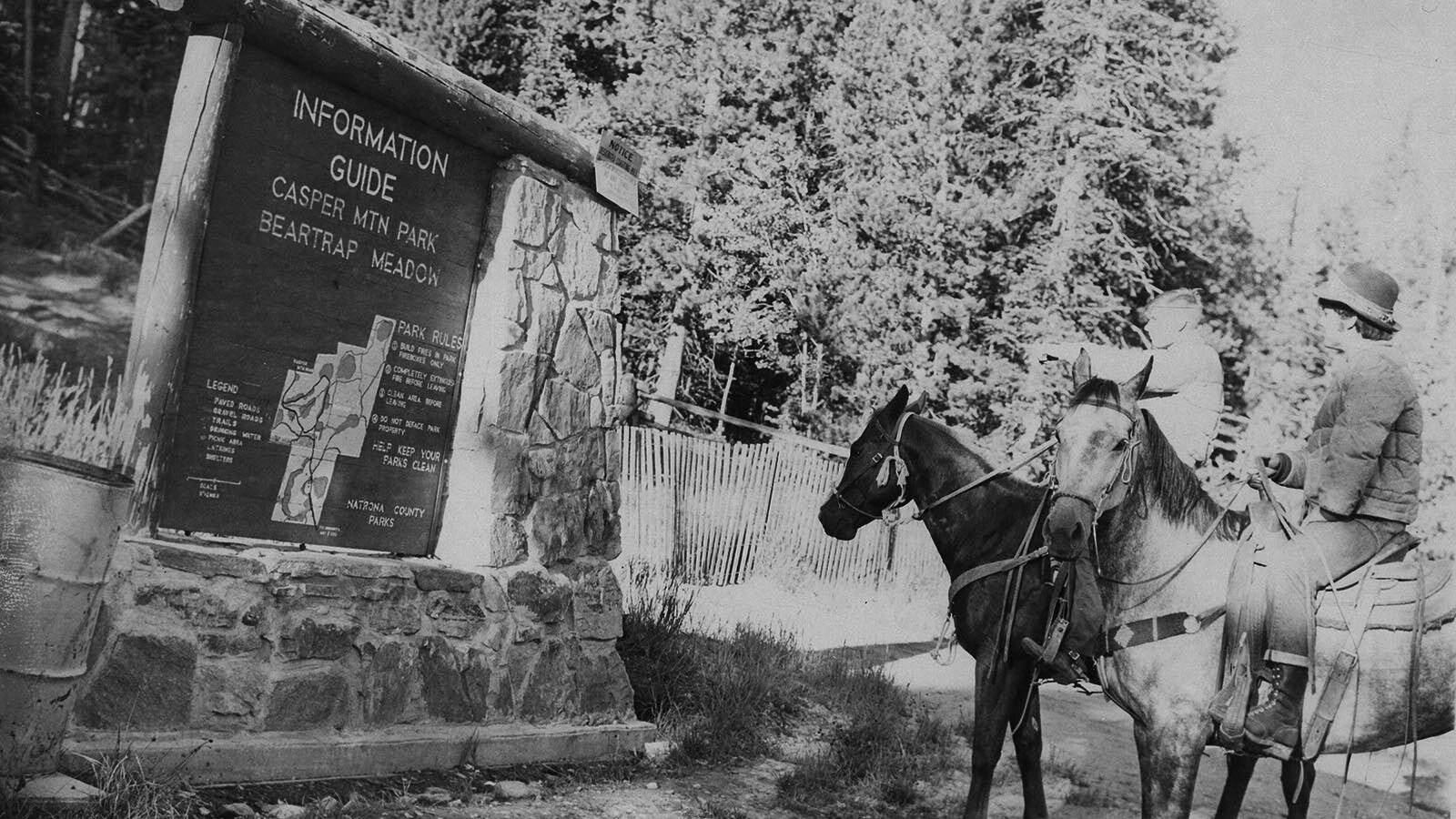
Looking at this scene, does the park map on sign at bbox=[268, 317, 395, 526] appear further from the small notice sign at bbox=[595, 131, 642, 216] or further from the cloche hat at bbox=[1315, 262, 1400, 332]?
the cloche hat at bbox=[1315, 262, 1400, 332]

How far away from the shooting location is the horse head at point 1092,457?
4.72 m

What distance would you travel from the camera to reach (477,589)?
5668 mm

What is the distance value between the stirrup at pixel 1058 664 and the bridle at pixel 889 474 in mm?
1158

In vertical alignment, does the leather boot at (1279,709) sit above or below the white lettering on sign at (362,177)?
below

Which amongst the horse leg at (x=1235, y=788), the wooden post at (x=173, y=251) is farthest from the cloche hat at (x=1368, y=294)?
the wooden post at (x=173, y=251)

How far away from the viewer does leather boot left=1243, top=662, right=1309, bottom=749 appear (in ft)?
15.4

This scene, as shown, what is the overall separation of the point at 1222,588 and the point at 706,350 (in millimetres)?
19366

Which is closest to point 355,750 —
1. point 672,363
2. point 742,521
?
point 742,521

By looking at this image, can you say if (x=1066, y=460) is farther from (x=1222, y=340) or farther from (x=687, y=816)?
(x=1222, y=340)

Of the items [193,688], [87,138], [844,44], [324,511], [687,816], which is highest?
[844,44]

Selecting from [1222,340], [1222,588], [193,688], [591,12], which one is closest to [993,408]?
[1222,340]

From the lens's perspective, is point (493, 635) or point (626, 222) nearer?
point (493, 635)

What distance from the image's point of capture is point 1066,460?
4914 millimetres

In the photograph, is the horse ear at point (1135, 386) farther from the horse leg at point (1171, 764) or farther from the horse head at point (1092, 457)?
the horse leg at point (1171, 764)
